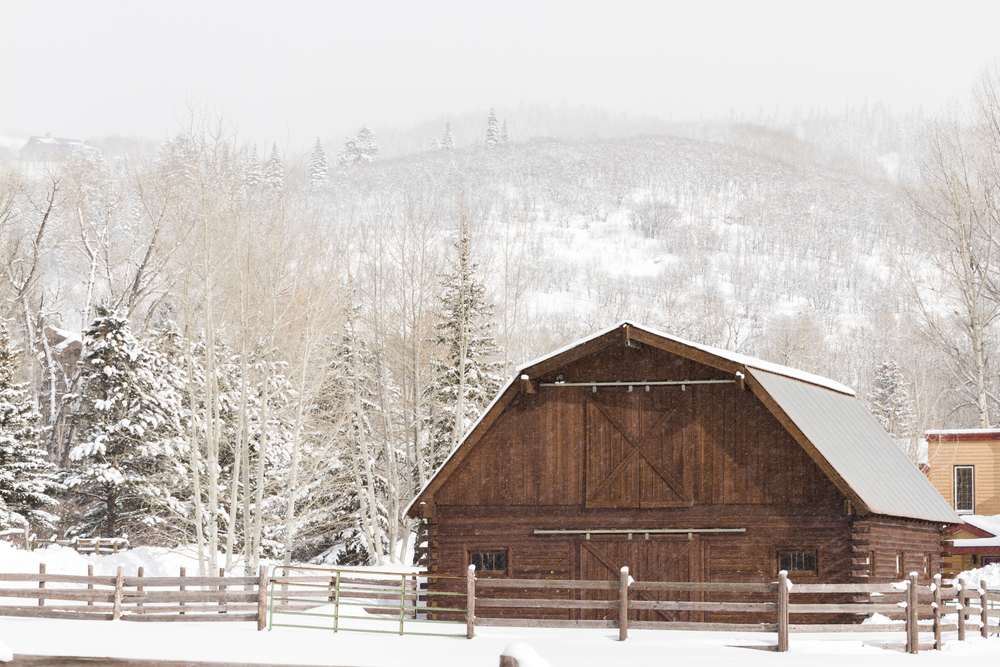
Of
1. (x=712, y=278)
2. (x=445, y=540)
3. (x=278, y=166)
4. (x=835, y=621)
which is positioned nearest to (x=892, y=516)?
(x=835, y=621)

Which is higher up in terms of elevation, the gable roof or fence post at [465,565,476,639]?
the gable roof

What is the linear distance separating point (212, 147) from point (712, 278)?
16179 cm

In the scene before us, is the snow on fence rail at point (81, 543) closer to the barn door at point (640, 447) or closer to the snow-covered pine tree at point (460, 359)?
the snow-covered pine tree at point (460, 359)

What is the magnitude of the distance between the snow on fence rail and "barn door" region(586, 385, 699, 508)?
69.6 feet

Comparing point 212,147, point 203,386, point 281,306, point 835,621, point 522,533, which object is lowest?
point 835,621

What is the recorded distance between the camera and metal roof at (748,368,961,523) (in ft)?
76.2

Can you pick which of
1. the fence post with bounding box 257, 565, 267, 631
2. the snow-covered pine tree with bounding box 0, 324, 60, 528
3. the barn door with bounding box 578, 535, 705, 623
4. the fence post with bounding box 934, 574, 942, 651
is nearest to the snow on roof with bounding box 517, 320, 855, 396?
the barn door with bounding box 578, 535, 705, 623

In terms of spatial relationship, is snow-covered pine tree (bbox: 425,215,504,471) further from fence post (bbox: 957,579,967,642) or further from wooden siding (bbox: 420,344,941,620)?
fence post (bbox: 957,579,967,642)

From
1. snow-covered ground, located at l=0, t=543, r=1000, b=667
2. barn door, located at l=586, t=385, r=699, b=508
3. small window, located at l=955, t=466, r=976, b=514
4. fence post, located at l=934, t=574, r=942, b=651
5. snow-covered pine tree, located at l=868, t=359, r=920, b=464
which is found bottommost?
snow-covered ground, located at l=0, t=543, r=1000, b=667

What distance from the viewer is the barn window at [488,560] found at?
25328mm

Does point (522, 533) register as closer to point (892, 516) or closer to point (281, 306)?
point (892, 516)

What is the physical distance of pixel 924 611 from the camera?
2139 centimetres

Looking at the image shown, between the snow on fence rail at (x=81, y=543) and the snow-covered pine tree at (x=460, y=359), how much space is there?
11.2m

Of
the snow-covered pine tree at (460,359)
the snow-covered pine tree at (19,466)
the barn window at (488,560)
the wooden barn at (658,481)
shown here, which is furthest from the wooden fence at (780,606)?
the snow-covered pine tree at (19,466)
